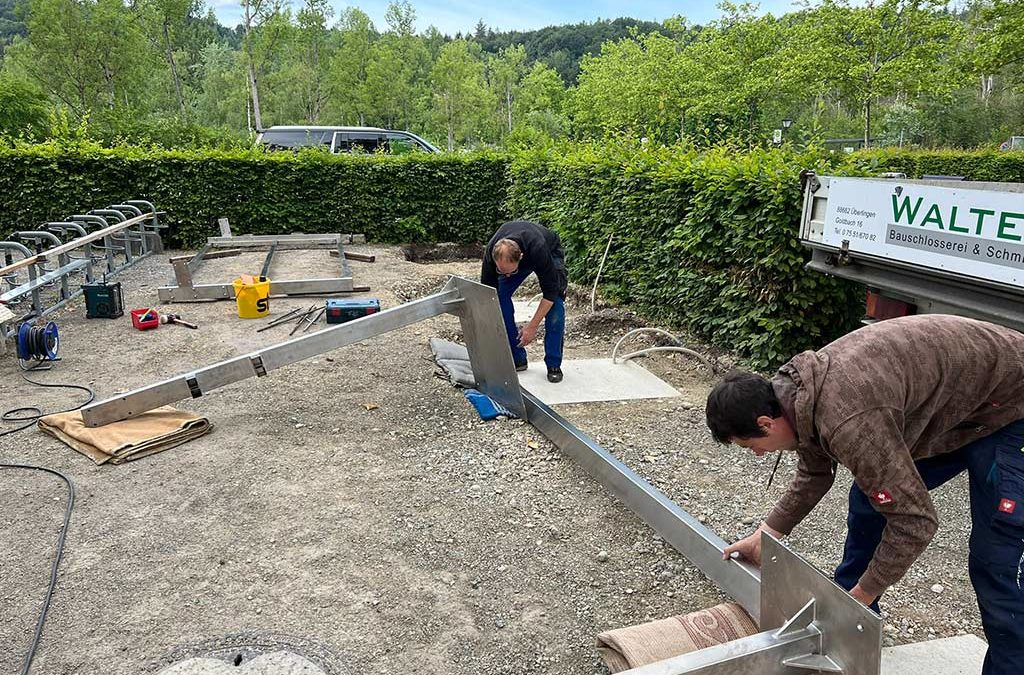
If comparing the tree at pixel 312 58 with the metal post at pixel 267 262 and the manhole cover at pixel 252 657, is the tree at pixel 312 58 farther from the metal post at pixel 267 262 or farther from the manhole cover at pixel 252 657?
the manhole cover at pixel 252 657

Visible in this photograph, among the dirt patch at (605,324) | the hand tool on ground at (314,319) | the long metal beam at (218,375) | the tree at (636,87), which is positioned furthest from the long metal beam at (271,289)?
the tree at (636,87)

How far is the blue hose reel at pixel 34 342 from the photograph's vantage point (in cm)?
Answer: 594

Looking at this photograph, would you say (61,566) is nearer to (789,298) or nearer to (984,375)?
(984,375)

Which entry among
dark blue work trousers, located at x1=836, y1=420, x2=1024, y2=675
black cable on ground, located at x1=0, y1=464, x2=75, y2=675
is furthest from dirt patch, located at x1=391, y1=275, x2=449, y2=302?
dark blue work trousers, located at x1=836, y1=420, x2=1024, y2=675

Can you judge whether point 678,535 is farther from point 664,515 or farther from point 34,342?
point 34,342

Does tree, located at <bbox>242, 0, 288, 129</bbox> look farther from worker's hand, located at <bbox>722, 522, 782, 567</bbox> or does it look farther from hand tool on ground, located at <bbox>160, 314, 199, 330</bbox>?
worker's hand, located at <bbox>722, 522, 782, 567</bbox>

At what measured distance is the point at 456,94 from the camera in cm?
3591

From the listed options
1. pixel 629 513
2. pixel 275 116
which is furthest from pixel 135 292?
pixel 275 116

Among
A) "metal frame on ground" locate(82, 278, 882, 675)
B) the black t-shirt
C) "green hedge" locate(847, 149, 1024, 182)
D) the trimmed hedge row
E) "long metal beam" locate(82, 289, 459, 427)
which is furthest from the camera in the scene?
"green hedge" locate(847, 149, 1024, 182)

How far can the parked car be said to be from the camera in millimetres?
16094

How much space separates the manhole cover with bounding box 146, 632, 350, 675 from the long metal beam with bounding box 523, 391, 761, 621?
5.00ft

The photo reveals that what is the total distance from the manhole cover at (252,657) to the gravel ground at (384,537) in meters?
0.04

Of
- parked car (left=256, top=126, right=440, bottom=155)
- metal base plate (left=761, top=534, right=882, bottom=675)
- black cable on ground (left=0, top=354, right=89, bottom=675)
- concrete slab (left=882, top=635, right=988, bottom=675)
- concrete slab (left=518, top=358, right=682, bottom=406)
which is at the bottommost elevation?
concrete slab (left=518, top=358, right=682, bottom=406)

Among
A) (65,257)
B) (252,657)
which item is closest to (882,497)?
(252,657)
